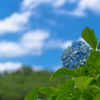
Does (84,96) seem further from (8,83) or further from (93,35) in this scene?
(8,83)

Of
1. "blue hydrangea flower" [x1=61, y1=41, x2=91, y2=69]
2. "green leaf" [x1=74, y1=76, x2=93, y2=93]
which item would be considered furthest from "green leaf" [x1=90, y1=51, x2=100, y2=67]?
"blue hydrangea flower" [x1=61, y1=41, x2=91, y2=69]

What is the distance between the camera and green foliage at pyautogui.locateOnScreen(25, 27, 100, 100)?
619 mm

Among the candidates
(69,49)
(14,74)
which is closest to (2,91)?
(14,74)

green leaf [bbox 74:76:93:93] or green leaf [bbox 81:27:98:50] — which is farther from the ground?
green leaf [bbox 81:27:98:50]

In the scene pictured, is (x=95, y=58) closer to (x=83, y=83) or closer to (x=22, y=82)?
(x=83, y=83)

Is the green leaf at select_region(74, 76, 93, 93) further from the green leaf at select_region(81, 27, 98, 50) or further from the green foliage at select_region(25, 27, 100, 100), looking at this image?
the green leaf at select_region(81, 27, 98, 50)

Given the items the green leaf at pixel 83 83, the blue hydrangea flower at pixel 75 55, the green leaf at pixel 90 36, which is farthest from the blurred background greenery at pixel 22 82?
the green leaf at pixel 83 83

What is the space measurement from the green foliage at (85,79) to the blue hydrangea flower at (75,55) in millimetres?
175

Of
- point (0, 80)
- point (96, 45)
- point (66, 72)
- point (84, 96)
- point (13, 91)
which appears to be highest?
point (0, 80)

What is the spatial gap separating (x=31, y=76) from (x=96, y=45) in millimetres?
13523

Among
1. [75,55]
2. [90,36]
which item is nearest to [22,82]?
[75,55]

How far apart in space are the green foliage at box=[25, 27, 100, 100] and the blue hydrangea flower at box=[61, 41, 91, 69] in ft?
0.57

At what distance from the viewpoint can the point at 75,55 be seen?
1090 mm

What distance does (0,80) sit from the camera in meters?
12.0
